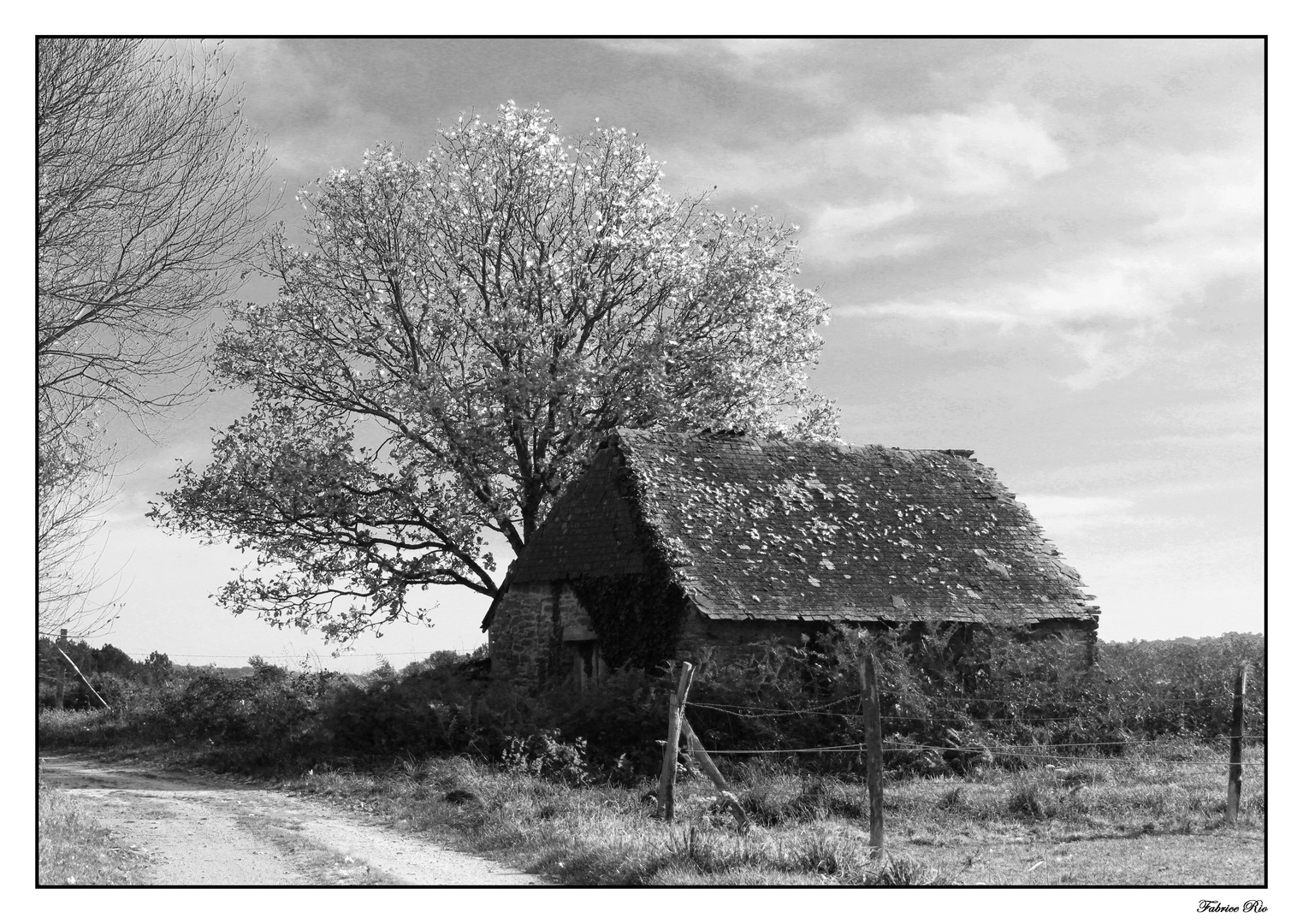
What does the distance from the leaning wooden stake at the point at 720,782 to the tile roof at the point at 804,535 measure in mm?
6462

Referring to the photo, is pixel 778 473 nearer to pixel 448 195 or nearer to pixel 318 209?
pixel 448 195

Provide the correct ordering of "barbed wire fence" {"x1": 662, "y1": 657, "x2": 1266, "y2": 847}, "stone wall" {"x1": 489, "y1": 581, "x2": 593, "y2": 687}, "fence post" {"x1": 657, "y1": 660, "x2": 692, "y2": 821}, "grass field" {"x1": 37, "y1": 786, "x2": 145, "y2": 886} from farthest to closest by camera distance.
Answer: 1. "stone wall" {"x1": 489, "y1": 581, "x2": 593, "y2": 687}
2. "barbed wire fence" {"x1": 662, "y1": 657, "x2": 1266, "y2": 847}
3. "fence post" {"x1": 657, "y1": 660, "x2": 692, "y2": 821}
4. "grass field" {"x1": 37, "y1": 786, "x2": 145, "y2": 886}

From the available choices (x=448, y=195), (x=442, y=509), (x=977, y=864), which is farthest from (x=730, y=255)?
(x=977, y=864)

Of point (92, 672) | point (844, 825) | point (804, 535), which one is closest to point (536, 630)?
point (804, 535)

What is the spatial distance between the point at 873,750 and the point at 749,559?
10.1 metres

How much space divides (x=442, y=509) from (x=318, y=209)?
25.9 feet

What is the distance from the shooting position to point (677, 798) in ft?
53.0

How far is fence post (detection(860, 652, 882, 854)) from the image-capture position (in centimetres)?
1222

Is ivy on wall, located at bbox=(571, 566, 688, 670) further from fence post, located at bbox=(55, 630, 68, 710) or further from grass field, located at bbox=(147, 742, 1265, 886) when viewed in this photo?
fence post, located at bbox=(55, 630, 68, 710)

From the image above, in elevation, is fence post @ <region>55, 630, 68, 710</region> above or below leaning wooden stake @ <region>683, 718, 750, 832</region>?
below

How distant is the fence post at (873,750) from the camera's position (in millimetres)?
12219

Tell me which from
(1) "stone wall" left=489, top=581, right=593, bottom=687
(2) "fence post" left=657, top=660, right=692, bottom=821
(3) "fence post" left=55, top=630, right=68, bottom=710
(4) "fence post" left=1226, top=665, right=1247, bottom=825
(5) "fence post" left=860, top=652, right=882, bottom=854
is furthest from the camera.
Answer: (3) "fence post" left=55, top=630, right=68, bottom=710

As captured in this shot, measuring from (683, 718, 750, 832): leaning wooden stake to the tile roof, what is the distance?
6462mm

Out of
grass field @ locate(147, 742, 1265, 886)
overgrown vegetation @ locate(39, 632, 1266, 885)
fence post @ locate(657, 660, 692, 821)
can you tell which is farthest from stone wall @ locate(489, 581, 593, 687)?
fence post @ locate(657, 660, 692, 821)
